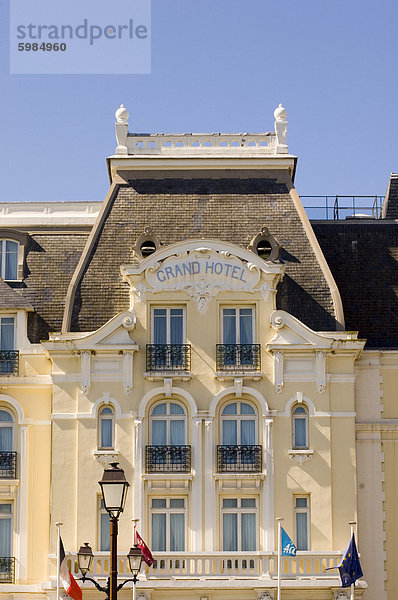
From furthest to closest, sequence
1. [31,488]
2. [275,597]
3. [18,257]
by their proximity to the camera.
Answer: [18,257], [31,488], [275,597]

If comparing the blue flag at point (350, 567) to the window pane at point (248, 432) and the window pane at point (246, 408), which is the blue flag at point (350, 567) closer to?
the window pane at point (248, 432)

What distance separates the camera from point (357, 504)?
4303 cm

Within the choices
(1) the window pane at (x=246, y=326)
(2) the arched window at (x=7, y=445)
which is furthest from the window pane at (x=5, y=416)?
(1) the window pane at (x=246, y=326)

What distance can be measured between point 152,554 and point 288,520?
15.3ft

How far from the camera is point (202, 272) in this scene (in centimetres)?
4328

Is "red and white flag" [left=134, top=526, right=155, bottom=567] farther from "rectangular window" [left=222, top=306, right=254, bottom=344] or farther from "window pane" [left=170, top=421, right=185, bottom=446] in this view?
"rectangular window" [left=222, top=306, right=254, bottom=344]

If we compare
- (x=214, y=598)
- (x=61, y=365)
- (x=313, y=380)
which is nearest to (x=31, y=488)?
(x=61, y=365)

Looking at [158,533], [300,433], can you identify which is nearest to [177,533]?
[158,533]

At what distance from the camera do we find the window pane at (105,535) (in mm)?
41781

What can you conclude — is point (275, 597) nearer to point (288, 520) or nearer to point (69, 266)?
point (288, 520)

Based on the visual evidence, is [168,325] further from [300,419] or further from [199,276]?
[300,419]

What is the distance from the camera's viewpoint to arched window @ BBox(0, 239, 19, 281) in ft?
152

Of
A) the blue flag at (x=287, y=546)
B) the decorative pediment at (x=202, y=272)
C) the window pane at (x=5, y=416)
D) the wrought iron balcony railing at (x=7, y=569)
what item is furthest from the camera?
the window pane at (x=5, y=416)

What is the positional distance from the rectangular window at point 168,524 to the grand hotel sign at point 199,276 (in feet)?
22.0
